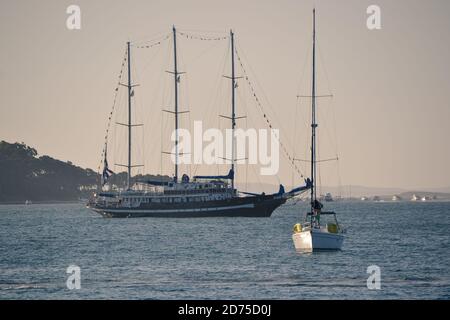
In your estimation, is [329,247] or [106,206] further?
[106,206]

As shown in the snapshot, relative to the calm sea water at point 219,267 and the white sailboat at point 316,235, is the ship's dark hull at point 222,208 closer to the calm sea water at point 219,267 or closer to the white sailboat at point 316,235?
the calm sea water at point 219,267

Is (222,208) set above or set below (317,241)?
above

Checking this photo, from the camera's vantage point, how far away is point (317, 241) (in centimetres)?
6284

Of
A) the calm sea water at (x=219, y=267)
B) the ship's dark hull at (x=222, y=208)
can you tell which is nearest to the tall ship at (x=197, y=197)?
the ship's dark hull at (x=222, y=208)

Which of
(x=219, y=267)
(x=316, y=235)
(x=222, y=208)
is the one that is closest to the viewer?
(x=219, y=267)

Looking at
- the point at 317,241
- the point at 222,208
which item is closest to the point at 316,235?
the point at 317,241

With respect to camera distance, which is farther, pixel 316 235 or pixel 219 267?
pixel 316 235

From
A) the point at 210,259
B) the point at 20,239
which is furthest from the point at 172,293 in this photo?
the point at 20,239

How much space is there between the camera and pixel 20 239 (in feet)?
305

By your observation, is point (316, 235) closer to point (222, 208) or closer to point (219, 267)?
point (219, 267)

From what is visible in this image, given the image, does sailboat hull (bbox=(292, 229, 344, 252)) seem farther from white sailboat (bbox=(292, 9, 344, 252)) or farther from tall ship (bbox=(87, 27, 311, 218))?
tall ship (bbox=(87, 27, 311, 218))
